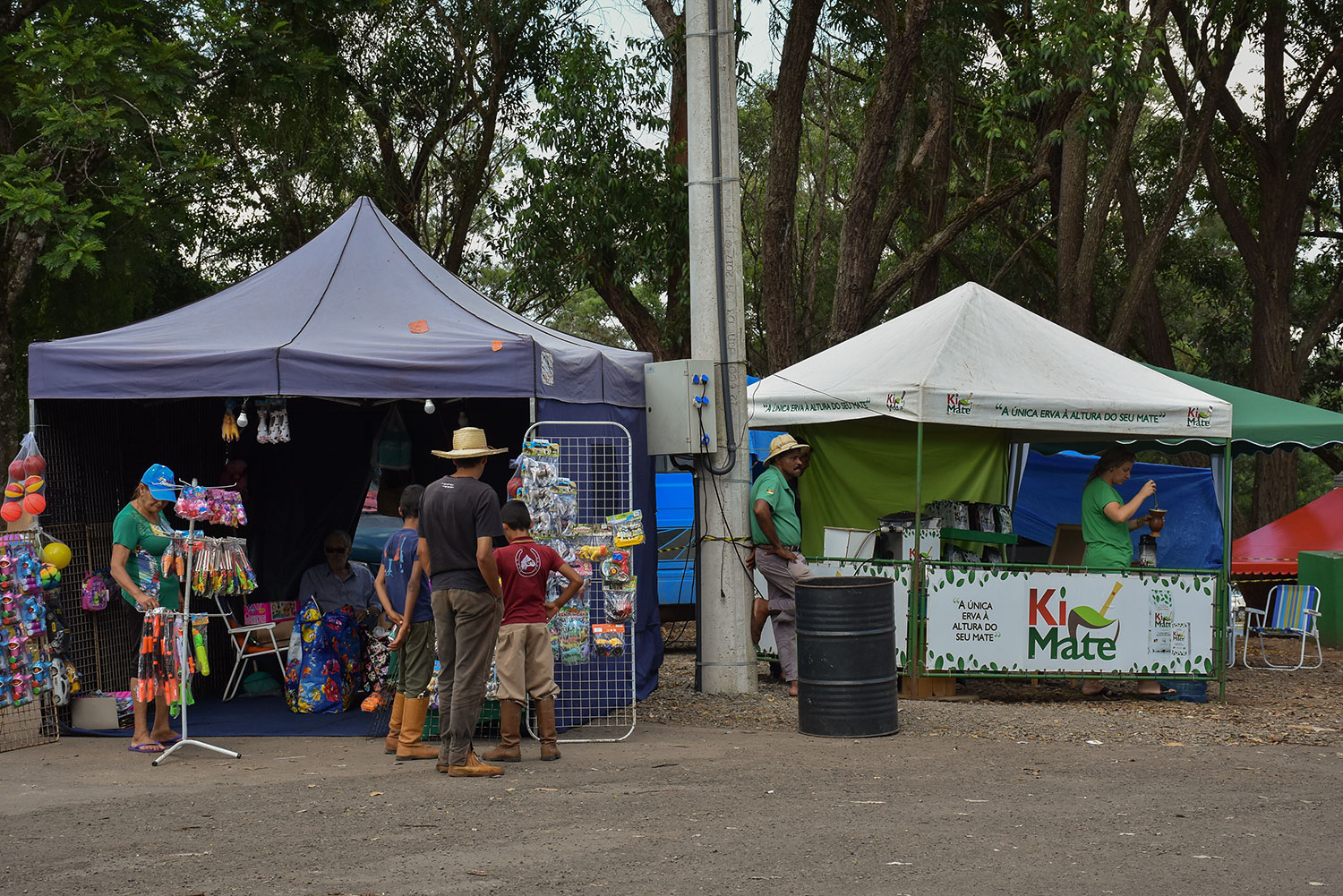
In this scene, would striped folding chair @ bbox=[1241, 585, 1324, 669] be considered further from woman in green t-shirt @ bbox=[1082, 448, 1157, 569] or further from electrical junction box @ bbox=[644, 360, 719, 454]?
electrical junction box @ bbox=[644, 360, 719, 454]

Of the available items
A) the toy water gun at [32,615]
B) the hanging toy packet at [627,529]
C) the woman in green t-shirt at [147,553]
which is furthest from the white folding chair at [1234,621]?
the toy water gun at [32,615]

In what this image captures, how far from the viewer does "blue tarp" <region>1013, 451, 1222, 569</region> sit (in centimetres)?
1345

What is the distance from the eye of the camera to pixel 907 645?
9.85 metres

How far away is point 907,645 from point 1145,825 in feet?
12.5

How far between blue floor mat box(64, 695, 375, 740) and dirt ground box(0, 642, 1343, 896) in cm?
22

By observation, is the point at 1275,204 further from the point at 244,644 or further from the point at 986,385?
the point at 244,644

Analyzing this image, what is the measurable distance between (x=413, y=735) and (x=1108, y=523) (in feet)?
18.7

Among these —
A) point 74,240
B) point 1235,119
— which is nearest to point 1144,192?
point 1235,119

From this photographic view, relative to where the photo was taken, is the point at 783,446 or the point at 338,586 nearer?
the point at 338,586

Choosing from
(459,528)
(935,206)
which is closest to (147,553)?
(459,528)

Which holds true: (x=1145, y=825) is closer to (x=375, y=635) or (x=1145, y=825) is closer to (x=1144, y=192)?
(x=375, y=635)

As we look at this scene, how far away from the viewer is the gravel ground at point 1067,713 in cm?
864

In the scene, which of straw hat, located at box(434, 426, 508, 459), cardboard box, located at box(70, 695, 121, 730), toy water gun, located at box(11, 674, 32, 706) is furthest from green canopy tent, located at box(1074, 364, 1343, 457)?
toy water gun, located at box(11, 674, 32, 706)

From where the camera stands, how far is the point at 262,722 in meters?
8.89
